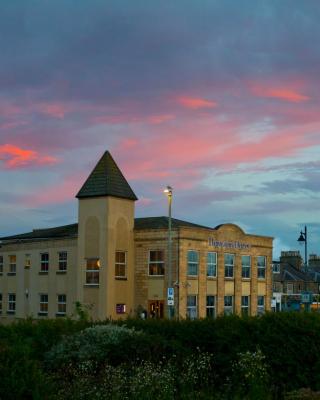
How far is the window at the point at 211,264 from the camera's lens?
5822 centimetres

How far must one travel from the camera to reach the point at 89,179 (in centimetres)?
5638

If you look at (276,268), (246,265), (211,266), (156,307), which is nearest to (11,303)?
(156,307)

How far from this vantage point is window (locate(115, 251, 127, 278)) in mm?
54906

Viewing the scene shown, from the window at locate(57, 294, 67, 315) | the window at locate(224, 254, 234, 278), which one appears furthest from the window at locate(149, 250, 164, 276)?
the window at locate(57, 294, 67, 315)

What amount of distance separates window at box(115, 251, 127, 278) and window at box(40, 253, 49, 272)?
7582 mm

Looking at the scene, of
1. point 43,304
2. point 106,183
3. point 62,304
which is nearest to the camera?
point 106,183

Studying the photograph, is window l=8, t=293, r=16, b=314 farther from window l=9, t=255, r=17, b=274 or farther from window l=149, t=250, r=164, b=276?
window l=149, t=250, r=164, b=276

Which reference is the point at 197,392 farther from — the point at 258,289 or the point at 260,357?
the point at 258,289

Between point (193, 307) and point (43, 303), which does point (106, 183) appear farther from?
point (43, 303)

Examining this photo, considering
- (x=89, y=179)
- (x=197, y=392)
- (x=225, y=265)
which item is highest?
(x=89, y=179)

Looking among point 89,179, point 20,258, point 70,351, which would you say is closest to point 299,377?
point 70,351

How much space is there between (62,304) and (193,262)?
37.7 feet

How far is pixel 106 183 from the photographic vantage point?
5497cm

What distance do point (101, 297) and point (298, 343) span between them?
36951 mm
